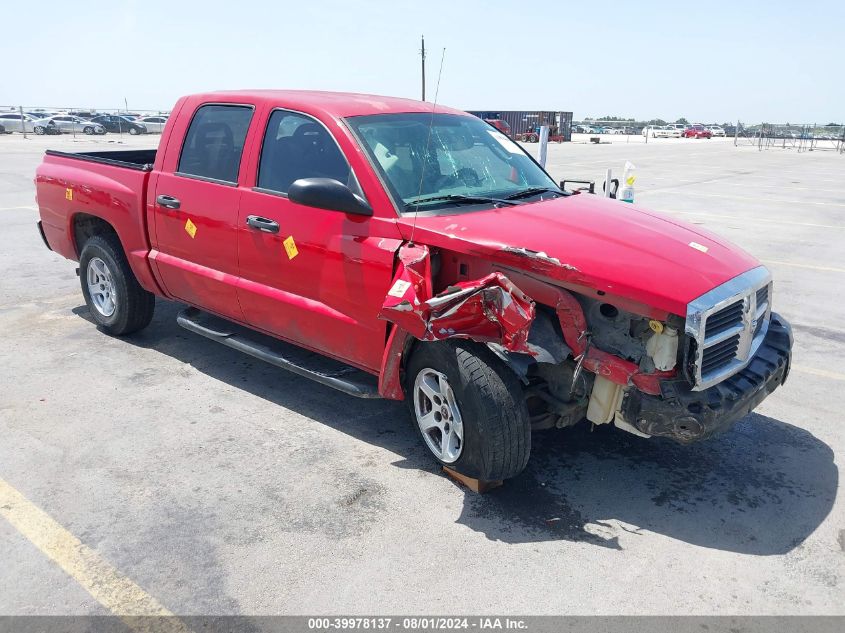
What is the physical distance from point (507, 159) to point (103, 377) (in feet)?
10.7

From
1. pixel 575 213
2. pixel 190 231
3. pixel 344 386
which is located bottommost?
pixel 344 386

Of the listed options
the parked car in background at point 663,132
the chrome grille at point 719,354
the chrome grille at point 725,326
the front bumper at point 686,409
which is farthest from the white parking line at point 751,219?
the parked car in background at point 663,132

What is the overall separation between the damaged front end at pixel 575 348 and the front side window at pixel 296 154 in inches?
32.4

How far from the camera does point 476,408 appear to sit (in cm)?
344

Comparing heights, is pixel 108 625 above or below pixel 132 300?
below

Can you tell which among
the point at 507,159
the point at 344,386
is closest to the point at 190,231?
the point at 344,386

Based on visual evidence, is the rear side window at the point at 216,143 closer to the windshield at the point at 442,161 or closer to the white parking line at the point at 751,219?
the windshield at the point at 442,161

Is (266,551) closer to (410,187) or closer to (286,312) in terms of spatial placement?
(286,312)

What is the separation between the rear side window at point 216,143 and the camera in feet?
15.4

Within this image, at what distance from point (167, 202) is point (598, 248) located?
10.4 feet

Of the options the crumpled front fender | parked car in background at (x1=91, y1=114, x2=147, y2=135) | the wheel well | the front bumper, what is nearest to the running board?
the crumpled front fender

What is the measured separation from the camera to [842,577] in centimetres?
308

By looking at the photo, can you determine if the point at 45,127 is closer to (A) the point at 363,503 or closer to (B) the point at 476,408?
(A) the point at 363,503

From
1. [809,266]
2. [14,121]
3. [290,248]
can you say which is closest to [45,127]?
[14,121]
